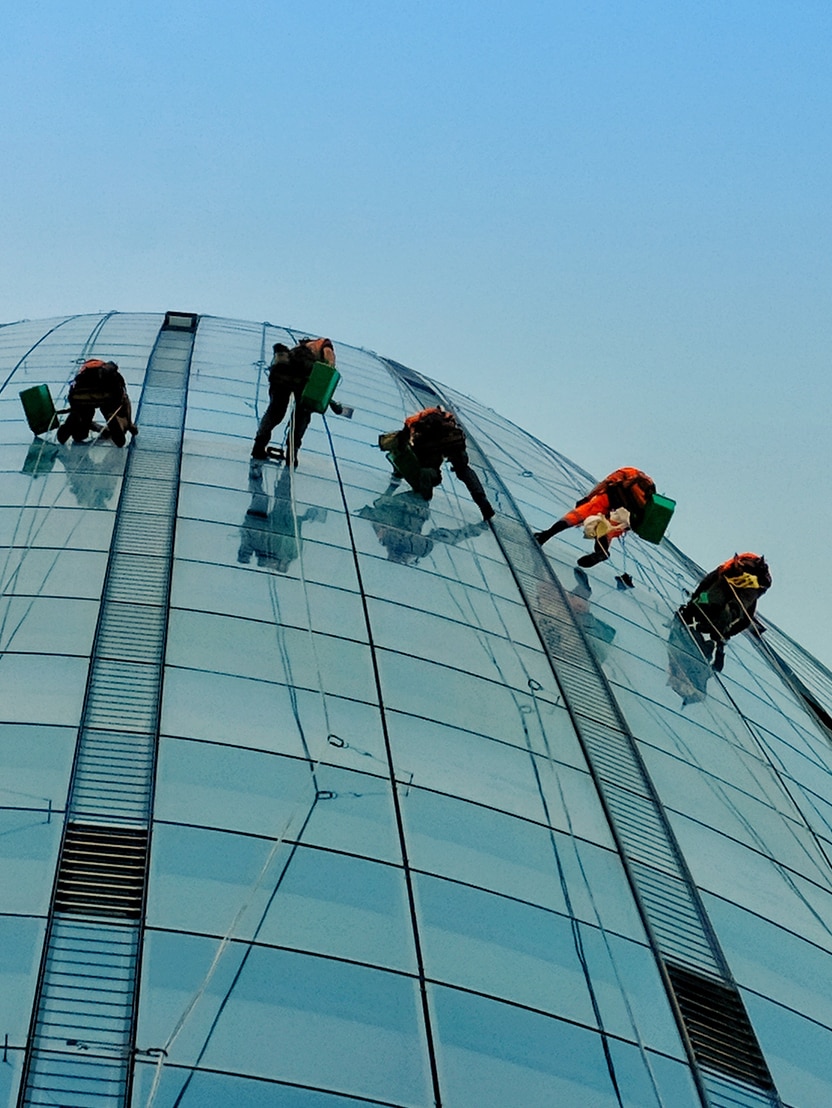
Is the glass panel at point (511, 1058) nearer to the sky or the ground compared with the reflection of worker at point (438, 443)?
nearer to the ground

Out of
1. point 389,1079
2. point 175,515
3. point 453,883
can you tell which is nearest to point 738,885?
point 453,883

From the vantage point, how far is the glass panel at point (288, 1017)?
9.98 meters

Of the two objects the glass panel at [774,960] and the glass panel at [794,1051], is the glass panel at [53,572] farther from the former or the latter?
the glass panel at [794,1051]

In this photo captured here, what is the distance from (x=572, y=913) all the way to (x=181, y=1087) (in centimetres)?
449

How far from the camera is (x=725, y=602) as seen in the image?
21766 mm

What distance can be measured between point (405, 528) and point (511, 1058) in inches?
485

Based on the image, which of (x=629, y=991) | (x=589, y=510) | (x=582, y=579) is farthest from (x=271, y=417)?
(x=629, y=991)

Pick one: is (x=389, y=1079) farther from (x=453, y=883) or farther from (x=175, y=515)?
(x=175, y=515)

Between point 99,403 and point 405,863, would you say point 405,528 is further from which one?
point 405,863

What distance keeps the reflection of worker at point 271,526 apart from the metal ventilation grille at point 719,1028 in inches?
334

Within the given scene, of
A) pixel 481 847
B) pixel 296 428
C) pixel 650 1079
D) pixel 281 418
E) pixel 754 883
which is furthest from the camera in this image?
pixel 296 428

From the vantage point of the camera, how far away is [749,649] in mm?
25000

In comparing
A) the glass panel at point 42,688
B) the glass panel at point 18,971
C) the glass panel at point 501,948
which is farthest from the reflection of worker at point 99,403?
the glass panel at point 18,971

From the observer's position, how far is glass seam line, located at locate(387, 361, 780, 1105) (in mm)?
12518
